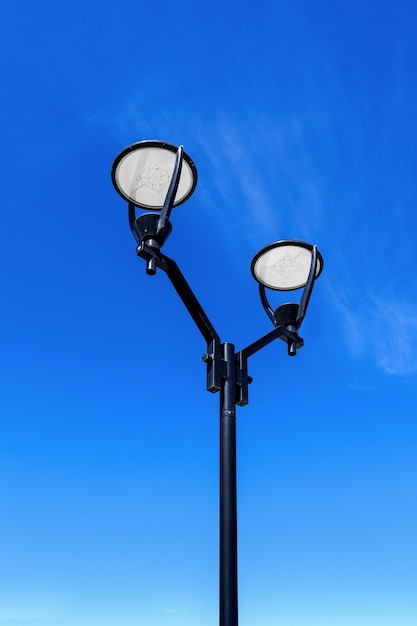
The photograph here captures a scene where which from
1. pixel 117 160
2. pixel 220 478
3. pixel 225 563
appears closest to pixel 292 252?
pixel 117 160

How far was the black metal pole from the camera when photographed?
3.55m

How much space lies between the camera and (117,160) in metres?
4.40

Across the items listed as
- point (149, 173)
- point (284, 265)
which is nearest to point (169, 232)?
point (149, 173)

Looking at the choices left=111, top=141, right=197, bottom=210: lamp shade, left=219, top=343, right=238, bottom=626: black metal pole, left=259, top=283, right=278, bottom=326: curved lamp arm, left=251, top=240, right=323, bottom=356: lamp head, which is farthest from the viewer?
left=259, top=283, right=278, bottom=326: curved lamp arm

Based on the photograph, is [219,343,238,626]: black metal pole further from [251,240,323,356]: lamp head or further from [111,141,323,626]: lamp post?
[251,240,323,356]: lamp head

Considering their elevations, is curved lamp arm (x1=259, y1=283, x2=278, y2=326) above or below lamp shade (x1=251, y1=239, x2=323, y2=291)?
below

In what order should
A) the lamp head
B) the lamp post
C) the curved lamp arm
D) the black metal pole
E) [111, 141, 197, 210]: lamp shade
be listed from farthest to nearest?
the curved lamp arm, the lamp head, [111, 141, 197, 210]: lamp shade, the lamp post, the black metal pole

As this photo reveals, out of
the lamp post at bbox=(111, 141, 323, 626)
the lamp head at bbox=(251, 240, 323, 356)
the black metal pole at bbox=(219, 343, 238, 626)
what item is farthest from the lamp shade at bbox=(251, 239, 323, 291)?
the black metal pole at bbox=(219, 343, 238, 626)

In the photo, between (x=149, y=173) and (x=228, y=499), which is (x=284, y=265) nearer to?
(x=149, y=173)

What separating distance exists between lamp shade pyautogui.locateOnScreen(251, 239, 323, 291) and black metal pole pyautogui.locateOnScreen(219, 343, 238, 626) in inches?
45.6

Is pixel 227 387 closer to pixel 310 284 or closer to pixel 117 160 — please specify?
pixel 310 284

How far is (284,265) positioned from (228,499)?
229cm

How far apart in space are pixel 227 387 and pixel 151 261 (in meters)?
1.10

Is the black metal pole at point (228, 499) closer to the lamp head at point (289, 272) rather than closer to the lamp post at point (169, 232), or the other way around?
the lamp post at point (169, 232)
